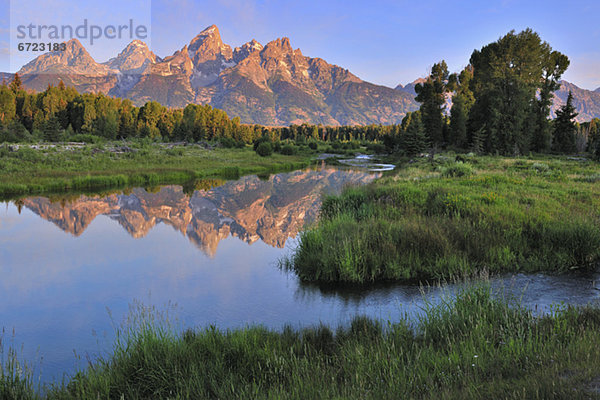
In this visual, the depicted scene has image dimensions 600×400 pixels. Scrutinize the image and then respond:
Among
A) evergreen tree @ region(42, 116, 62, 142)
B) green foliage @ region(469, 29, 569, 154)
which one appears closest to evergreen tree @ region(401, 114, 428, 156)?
green foliage @ region(469, 29, 569, 154)

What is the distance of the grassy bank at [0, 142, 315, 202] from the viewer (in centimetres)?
2903

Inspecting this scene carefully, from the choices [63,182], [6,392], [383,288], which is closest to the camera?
[6,392]

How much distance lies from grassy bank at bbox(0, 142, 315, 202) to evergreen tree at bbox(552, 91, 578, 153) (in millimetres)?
41893

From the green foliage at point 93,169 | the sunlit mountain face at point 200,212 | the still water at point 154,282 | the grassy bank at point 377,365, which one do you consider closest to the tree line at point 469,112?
the green foliage at point 93,169

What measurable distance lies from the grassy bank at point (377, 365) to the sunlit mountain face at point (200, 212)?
9.56 m

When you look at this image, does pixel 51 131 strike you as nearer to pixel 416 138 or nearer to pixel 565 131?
pixel 416 138

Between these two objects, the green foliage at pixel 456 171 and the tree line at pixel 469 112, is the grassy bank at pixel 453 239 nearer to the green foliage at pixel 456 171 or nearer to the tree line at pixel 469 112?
the green foliage at pixel 456 171

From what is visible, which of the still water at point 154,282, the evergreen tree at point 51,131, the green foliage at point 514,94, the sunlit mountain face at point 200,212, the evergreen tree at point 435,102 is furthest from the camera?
the evergreen tree at point 51,131

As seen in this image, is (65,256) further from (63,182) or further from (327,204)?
(63,182)

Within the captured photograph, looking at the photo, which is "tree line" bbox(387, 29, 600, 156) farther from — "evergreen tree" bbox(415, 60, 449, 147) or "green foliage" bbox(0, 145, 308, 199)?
"green foliage" bbox(0, 145, 308, 199)

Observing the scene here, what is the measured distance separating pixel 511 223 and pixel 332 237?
6.14 meters

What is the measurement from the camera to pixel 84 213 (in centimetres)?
2198

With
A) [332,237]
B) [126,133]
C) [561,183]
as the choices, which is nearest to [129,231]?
[332,237]

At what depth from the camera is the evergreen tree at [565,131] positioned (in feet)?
171
